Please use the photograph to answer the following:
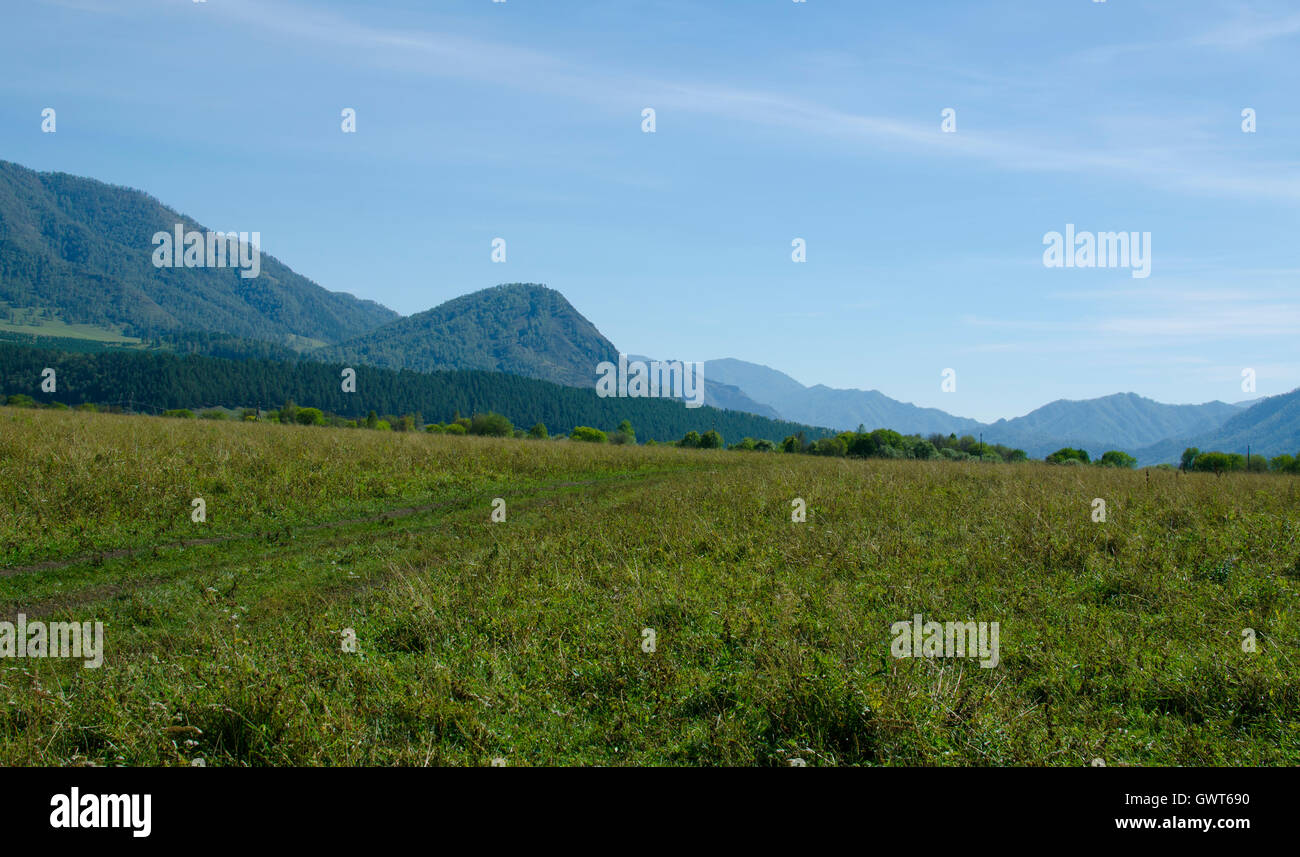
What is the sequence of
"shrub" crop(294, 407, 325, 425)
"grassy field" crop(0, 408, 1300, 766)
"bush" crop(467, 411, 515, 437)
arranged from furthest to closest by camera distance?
"bush" crop(467, 411, 515, 437), "shrub" crop(294, 407, 325, 425), "grassy field" crop(0, 408, 1300, 766)

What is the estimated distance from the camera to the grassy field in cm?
561

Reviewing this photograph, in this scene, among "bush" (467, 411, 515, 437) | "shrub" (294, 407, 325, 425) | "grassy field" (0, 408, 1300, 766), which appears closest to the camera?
"grassy field" (0, 408, 1300, 766)

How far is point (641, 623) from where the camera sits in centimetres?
815

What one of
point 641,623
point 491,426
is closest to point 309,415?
point 491,426

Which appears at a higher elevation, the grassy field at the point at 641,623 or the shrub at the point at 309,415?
the shrub at the point at 309,415

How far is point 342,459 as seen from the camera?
2236 centimetres

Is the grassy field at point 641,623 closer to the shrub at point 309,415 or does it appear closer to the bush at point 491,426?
the shrub at point 309,415

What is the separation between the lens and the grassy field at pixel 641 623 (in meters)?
5.61

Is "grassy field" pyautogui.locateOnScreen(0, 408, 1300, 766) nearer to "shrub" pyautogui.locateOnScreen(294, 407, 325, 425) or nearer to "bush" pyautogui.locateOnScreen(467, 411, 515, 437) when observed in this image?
"shrub" pyautogui.locateOnScreen(294, 407, 325, 425)

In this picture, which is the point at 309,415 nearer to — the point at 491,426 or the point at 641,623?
the point at 491,426

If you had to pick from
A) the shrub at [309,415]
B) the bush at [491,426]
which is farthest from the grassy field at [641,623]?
the bush at [491,426]

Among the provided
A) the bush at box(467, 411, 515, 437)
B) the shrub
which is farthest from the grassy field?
the bush at box(467, 411, 515, 437)
